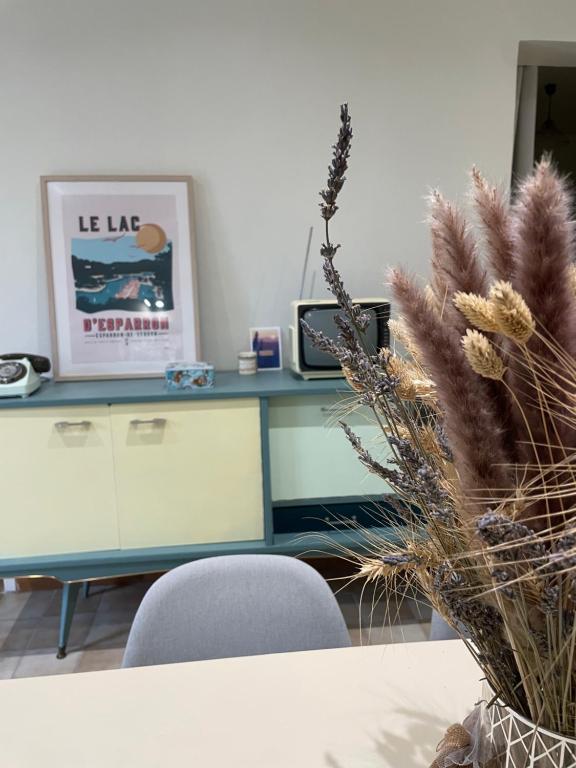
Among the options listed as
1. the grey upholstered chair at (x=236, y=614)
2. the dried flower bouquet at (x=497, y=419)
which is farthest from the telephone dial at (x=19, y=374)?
the dried flower bouquet at (x=497, y=419)

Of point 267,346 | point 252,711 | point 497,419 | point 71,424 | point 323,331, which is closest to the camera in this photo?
point 497,419

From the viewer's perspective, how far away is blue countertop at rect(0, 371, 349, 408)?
1.94m

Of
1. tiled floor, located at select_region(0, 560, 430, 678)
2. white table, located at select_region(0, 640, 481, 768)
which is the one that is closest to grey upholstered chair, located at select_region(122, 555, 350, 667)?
white table, located at select_region(0, 640, 481, 768)

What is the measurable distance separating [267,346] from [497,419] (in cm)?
190

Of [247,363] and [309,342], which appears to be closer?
[309,342]

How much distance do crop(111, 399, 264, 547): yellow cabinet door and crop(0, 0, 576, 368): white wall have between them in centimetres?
47

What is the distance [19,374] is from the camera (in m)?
1.97

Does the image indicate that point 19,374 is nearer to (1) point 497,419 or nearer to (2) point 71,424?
(2) point 71,424

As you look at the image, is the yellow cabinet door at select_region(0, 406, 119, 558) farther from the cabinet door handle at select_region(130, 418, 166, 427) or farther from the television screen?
the television screen

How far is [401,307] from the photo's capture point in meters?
0.49

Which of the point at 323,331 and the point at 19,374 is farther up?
the point at 323,331

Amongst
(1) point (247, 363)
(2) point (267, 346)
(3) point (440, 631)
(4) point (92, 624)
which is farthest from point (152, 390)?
(3) point (440, 631)

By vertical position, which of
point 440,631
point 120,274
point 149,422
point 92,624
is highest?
point 120,274

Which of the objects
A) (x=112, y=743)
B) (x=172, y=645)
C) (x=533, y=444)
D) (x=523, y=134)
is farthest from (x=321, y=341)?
(x=523, y=134)
